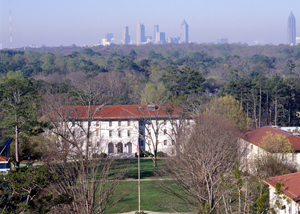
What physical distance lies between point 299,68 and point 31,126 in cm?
7924

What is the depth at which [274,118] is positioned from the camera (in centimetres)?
5303

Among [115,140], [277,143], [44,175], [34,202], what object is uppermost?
[44,175]

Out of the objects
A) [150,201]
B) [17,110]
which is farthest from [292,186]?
[17,110]

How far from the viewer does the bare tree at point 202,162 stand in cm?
1569

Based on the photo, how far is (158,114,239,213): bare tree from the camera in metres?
15.7

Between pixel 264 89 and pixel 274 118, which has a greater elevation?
pixel 264 89

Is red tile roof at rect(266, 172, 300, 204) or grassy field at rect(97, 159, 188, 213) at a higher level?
red tile roof at rect(266, 172, 300, 204)

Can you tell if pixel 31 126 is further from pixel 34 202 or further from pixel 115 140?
pixel 34 202

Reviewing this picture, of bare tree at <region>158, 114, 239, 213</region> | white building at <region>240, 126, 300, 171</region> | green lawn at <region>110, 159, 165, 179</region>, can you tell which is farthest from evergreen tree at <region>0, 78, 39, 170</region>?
white building at <region>240, 126, 300, 171</region>

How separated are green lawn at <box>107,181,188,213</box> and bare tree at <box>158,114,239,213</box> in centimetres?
60

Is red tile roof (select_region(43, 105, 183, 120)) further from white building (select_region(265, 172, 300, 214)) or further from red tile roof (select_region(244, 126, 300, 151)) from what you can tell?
white building (select_region(265, 172, 300, 214))

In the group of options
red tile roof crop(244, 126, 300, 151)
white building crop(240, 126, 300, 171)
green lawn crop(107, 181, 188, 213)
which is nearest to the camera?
green lawn crop(107, 181, 188, 213)

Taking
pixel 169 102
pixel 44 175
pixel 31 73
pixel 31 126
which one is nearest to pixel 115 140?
pixel 169 102

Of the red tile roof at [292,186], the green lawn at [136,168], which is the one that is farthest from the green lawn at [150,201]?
the red tile roof at [292,186]
